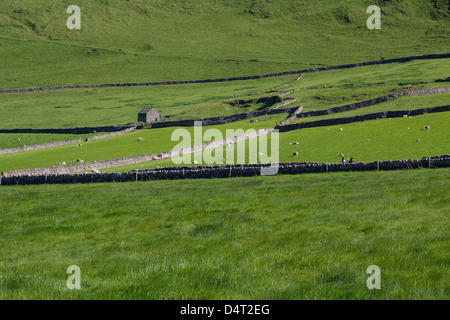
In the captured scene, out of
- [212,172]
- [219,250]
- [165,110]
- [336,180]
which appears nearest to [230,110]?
[165,110]

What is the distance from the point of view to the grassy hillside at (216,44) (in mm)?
148625

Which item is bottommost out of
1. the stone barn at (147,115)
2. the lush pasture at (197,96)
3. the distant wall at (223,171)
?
the distant wall at (223,171)

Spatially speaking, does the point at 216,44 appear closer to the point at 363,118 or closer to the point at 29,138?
the point at 29,138

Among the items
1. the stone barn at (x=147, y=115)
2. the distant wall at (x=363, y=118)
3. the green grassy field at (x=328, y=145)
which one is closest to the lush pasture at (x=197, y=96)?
the stone barn at (x=147, y=115)

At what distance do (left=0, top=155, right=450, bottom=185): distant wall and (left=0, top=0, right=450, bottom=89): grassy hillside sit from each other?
4376 inches

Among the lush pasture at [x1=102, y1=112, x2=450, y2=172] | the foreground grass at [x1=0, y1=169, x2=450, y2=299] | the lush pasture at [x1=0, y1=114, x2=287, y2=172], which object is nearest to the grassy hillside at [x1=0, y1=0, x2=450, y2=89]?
the lush pasture at [x1=0, y1=114, x2=287, y2=172]

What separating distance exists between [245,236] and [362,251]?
3.14m

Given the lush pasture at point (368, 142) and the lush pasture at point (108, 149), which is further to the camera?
the lush pasture at point (108, 149)

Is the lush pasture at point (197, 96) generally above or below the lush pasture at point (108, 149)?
above

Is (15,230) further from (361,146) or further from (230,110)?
(230,110)

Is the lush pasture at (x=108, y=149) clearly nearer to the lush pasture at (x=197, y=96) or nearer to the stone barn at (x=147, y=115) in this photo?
the stone barn at (x=147, y=115)

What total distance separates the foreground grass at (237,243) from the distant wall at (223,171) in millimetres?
6898

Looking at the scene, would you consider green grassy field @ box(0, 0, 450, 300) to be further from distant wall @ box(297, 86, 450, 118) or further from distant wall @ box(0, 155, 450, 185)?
distant wall @ box(297, 86, 450, 118)

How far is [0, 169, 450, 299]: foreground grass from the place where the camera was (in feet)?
28.6
